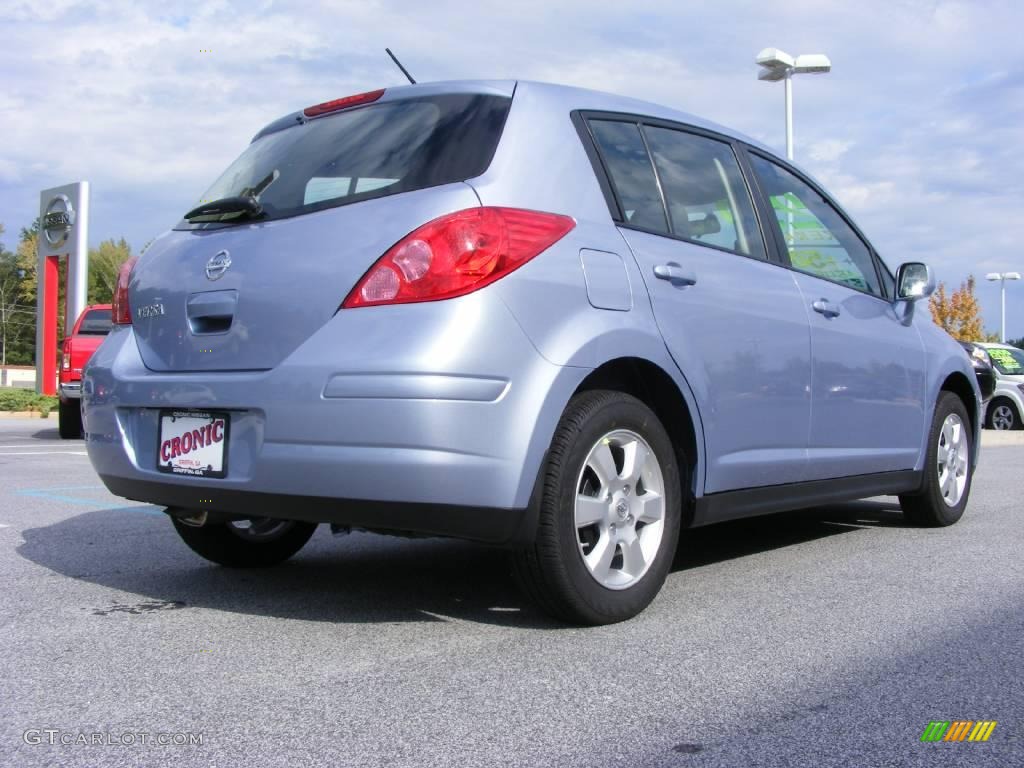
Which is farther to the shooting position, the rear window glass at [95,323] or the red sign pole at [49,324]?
the red sign pole at [49,324]

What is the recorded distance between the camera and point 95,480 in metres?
8.05

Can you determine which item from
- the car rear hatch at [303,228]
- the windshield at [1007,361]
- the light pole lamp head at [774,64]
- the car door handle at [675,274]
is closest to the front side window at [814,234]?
the car door handle at [675,274]

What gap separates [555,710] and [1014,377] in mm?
19726

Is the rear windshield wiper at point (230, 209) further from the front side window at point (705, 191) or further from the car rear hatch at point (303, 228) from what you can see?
the front side window at point (705, 191)

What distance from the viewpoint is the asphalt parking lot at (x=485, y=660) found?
239 centimetres

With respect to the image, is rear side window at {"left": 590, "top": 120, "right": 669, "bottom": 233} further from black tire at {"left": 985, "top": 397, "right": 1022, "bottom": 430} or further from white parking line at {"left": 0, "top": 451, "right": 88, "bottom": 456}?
black tire at {"left": 985, "top": 397, "right": 1022, "bottom": 430}

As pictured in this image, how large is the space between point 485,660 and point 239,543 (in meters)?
1.72

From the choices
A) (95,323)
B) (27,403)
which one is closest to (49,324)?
(27,403)

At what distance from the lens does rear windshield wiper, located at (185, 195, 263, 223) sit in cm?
360

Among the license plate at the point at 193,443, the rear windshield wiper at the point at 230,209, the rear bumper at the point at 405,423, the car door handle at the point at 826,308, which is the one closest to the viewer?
the rear bumper at the point at 405,423

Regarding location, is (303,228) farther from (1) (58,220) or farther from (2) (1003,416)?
(1) (58,220)

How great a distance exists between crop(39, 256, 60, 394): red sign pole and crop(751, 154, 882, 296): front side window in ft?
72.8

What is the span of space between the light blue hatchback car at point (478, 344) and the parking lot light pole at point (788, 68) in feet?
50.8

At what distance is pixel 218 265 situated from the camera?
11.5 feet
